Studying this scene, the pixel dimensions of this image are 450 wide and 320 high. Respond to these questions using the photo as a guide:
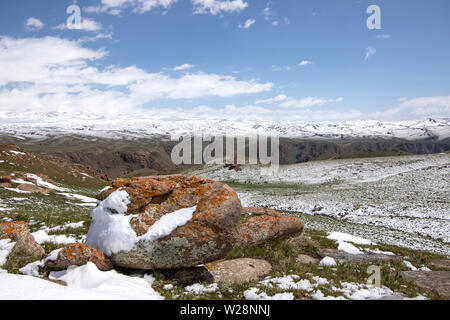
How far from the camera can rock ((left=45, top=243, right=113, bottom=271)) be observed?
24.5 ft

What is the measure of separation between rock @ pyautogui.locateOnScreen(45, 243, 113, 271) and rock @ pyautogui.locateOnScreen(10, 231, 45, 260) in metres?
1.39

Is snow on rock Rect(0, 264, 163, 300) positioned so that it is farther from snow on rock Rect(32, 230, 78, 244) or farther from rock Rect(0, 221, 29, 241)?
snow on rock Rect(32, 230, 78, 244)

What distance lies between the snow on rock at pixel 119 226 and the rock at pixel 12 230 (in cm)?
288

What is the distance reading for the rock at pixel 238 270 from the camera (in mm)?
8125

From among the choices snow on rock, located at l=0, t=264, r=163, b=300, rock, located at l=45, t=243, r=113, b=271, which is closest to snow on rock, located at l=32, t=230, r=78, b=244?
→ rock, located at l=45, t=243, r=113, b=271

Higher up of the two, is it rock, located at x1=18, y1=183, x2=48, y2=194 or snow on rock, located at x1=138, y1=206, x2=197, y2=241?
snow on rock, located at x1=138, y1=206, x2=197, y2=241

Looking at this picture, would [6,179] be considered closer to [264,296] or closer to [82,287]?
[82,287]

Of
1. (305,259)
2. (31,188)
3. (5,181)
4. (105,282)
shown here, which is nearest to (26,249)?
(105,282)

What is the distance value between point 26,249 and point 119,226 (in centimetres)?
340

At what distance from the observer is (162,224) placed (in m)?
8.18

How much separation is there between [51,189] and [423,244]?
41.8 meters

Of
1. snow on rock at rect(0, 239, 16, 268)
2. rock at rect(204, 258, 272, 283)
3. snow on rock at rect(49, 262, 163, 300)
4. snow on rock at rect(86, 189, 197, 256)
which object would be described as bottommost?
rock at rect(204, 258, 272, 283)
